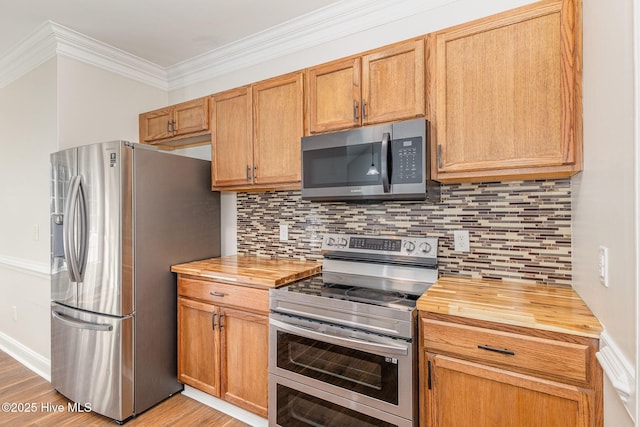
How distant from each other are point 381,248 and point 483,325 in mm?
828

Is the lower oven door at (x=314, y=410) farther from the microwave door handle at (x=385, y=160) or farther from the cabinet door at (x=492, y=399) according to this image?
the microwave door handle at (x=385, y=160)

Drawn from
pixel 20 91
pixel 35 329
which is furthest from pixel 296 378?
pixel 20 91

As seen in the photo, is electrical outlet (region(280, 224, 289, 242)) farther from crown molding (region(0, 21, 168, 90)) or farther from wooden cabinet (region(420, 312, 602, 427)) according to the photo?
crown molding (region(0, 21, 168, 90))

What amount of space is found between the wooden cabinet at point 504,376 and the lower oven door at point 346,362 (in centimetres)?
9

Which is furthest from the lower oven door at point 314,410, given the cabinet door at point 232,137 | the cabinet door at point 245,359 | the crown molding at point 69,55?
the crown molding at point 69,55

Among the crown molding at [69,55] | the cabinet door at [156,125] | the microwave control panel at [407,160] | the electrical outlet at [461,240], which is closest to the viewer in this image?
the microwave control panel at [407,160]

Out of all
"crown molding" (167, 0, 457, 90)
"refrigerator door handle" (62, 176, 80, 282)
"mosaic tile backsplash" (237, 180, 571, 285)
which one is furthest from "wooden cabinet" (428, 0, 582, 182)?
"refrigerator door handle" (62, 176, 80, 282)

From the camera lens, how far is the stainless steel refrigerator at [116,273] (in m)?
2.08

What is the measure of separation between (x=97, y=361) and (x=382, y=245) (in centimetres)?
199

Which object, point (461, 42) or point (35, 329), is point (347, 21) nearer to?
point (461, 42)

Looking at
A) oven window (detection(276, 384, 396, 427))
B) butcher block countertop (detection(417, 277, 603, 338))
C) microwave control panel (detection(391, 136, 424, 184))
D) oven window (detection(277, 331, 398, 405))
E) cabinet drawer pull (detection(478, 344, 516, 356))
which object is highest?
microwave control panel (detection(391, 136, 424, 184))

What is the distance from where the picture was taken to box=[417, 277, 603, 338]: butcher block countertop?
1.16 metres

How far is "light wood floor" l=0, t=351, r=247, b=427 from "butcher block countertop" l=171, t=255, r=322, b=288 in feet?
2.97

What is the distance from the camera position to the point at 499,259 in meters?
1.79
